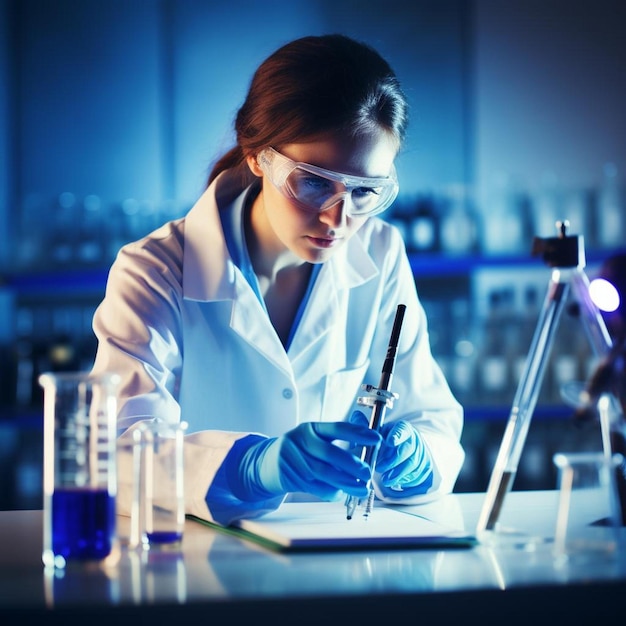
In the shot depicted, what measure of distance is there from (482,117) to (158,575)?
3.32m

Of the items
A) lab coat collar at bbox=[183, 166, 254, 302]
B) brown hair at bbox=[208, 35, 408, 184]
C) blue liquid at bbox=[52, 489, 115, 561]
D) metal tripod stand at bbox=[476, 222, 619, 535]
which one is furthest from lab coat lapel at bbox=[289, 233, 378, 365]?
blue liquid at bbox=[52, 489, 115, 561]

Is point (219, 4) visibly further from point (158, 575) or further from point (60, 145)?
point (158, 575)

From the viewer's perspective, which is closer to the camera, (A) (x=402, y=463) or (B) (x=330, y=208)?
(A) (x=402, y=463)

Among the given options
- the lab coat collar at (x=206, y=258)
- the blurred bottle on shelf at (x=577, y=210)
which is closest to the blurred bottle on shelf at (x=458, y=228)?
the blurred bottle on shelf at (x=577, y=210)

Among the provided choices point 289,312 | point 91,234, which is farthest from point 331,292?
point 91,234

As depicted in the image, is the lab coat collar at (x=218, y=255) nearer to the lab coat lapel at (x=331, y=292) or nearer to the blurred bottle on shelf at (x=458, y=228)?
the lab coat lapel at (x=331, y=292)

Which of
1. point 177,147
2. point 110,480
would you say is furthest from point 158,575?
point 177,147

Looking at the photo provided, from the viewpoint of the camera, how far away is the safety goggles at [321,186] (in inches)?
61.4

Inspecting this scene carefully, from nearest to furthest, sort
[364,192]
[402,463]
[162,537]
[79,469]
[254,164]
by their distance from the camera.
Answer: [79,469], [162,537], [402,463], [364,192], [254,164]

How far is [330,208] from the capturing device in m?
1.62

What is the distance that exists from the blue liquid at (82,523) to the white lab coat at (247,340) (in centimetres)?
54

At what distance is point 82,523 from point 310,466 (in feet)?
1.20

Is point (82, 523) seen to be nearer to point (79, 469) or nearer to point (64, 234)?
point (79, 469)

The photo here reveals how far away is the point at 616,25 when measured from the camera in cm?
400
